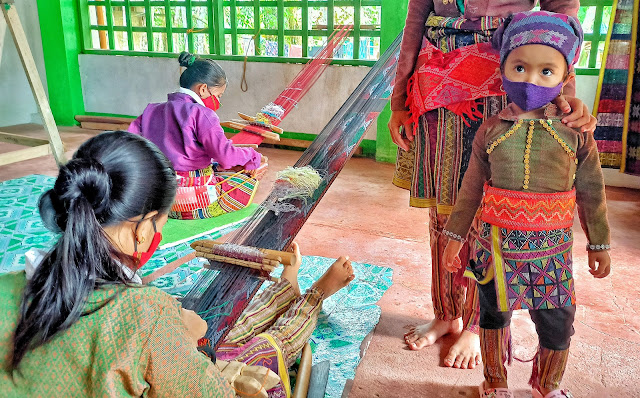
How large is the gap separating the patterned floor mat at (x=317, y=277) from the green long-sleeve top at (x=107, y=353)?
21.3 inches

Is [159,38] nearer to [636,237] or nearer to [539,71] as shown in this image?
[636,237]

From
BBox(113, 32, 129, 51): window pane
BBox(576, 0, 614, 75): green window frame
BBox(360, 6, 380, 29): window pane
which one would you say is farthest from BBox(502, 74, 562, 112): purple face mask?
BBox(113, 32, 129, 51): window pane

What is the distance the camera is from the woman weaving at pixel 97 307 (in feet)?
2.74

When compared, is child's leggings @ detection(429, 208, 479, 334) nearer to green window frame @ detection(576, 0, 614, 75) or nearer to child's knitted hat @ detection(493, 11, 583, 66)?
child's knitted hat @ detection(493, 11, 583, 66)

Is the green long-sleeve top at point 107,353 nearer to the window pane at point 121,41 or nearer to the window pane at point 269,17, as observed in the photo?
the window pane at point 269,17

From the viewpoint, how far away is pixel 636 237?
2.95m

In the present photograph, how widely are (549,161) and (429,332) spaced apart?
2.75 ft

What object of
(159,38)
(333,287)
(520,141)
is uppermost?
(159,38)

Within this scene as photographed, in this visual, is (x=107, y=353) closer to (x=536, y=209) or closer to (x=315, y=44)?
(x=536, y=209)

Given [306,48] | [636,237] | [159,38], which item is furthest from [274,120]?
[159,38]

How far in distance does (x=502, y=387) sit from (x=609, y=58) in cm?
294

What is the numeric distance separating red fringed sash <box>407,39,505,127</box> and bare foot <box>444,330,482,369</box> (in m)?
0.74

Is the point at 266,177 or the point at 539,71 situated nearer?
the point at 539,71

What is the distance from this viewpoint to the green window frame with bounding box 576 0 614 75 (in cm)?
381
